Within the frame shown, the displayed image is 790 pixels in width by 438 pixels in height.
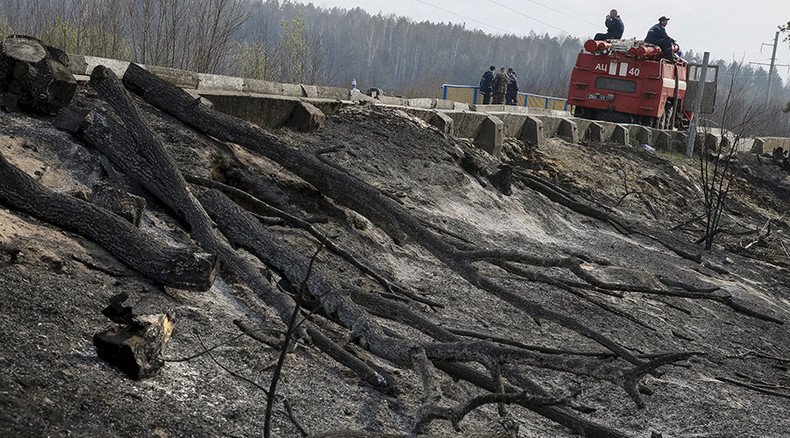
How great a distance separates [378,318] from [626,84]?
17.5m

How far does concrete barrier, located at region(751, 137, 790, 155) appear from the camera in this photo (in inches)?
1046

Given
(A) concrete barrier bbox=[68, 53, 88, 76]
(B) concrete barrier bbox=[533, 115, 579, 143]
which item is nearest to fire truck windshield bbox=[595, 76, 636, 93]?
(B) concrete barrier bbox=[533, 115, 579, 143]

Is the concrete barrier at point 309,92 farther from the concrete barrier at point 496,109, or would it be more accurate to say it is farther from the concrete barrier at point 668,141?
the concrete barrier at point 668,141

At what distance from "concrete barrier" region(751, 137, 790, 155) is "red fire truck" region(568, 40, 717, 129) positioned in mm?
4680

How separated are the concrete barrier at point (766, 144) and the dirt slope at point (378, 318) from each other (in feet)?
51.5

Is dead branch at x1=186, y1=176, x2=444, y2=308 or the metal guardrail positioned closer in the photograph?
dead branch at x1=186, y1=176, x2=444, y2=308

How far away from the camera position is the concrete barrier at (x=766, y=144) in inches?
1046

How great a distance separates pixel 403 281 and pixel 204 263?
7.09ft

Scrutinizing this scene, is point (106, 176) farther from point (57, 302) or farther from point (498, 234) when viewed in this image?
point (498, 234)

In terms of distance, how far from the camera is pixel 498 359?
402cm

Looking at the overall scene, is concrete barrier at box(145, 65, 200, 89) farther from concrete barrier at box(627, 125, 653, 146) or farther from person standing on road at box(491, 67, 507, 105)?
person standing on road at box(491, 67, 507, 105)

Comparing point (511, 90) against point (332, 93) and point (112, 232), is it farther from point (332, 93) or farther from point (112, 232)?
point (112, 232)

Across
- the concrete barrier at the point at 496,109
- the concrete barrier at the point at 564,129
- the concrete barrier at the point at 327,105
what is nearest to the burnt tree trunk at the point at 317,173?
the concrete barrier at the point at 327,105

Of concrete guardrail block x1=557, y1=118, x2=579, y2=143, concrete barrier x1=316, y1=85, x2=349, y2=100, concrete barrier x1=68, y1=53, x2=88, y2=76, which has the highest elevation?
concrete barrier x1=68, y1=53, x2=88, y2=76
